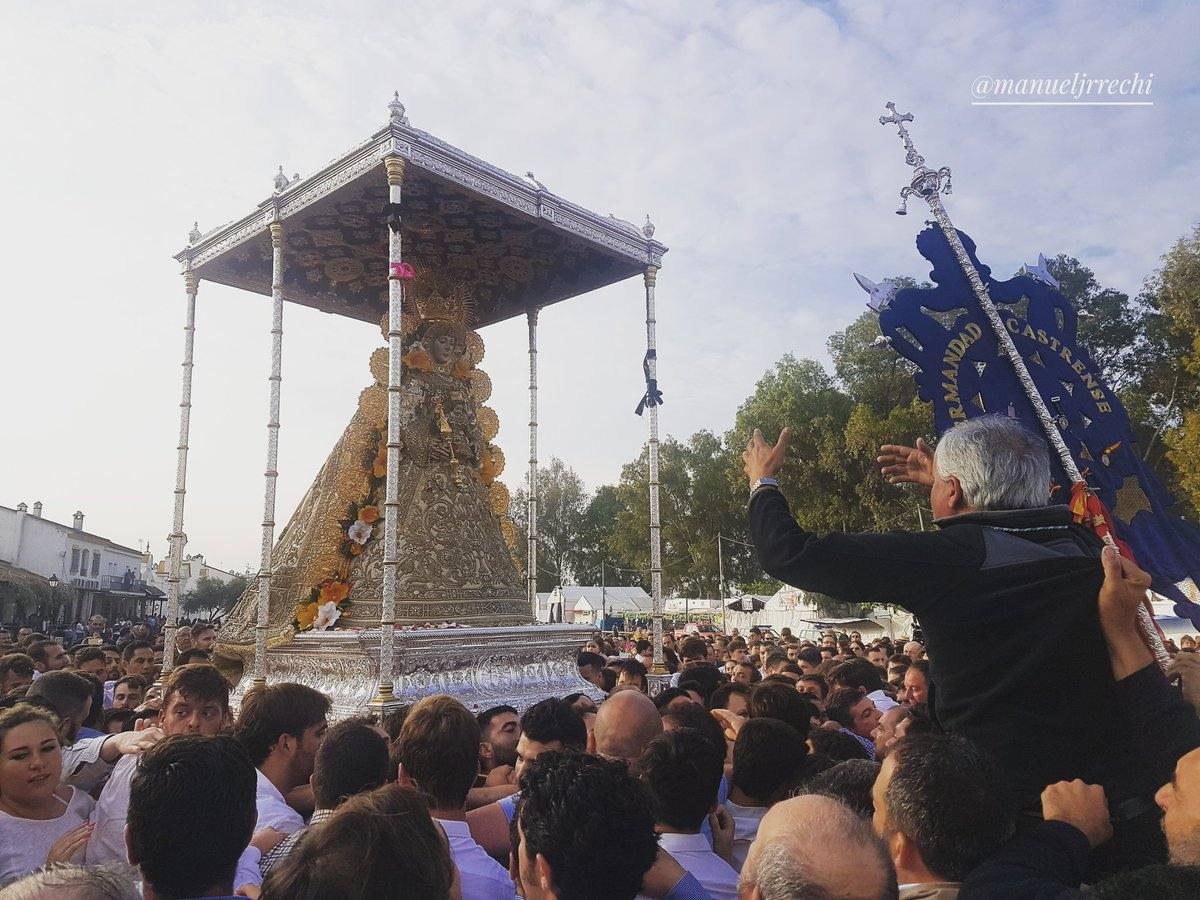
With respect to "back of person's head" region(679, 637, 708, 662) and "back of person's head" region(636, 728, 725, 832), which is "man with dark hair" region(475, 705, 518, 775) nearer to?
"back of person's head" region(636, 728, 725, 832)

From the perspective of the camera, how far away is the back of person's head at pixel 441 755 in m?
3.02

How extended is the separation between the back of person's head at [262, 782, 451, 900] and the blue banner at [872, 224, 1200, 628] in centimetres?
277

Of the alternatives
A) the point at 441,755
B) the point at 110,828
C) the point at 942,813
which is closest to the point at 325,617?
the point at 110,828

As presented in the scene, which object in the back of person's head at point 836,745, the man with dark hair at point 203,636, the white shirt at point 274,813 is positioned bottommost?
the white shirt at point 274,813

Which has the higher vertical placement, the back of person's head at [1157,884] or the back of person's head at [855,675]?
the back of person's head at [1157,884]

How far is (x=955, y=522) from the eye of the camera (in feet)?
7.90

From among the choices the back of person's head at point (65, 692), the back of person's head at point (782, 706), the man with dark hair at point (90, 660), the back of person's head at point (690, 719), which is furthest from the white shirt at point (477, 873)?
the man with dark hair at point (90, 660)

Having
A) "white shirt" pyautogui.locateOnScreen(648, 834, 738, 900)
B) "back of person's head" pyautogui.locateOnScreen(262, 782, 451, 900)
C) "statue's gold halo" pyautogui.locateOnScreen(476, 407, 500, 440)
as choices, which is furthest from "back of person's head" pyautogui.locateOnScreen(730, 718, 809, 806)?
"statue's gold halo" pyautogui.locateOnScreen(476, 407, 500, 440)

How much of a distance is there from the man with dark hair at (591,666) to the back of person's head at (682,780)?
21.7 feet

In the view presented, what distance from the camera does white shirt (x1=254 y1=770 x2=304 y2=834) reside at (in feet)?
10.3

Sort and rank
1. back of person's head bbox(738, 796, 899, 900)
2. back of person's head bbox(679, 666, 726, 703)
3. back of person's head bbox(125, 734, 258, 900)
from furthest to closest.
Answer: back of person's head bbox(679, 666, 726, 703) → back of person's head bbox(125, 734, 258, 900) → back of person's head bbox(738, 796, 899, 900)

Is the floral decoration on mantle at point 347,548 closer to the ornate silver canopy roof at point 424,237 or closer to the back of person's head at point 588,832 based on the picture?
the ornate silver canopy roof at point 424,237

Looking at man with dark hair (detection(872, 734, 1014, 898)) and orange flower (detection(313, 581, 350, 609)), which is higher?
orange flower (detection(313, 581, 350, 609))

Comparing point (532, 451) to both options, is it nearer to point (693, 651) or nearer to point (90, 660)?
point (693, 651)
